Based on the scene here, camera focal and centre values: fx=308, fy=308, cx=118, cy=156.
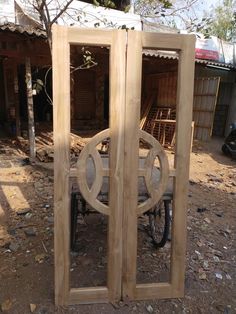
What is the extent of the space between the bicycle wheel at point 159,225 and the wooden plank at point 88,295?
→ 929mm

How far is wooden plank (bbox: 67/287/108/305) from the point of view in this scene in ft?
7.69

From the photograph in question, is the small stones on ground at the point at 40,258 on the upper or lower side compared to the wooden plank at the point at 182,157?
lower

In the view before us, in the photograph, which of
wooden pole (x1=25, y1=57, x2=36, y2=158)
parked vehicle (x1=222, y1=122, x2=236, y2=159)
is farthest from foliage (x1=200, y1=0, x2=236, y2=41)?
wooden pole (x1=25, y1=57, x2=36, y2=158)

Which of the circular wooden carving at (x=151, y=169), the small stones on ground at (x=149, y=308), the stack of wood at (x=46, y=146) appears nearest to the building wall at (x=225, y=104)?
the stack of wood at (x=46, y=146)

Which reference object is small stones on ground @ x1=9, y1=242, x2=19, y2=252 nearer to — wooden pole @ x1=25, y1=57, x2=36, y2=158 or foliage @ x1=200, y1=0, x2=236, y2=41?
wooden pole @ x1=25, y1=57, x2=36, y2=158

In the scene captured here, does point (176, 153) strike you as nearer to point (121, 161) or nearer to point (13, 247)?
point (121, 161)

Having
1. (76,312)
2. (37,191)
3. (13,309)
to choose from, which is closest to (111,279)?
(76,312)

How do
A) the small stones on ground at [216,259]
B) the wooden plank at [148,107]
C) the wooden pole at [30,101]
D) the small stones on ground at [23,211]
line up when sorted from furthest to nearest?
the wooden plank at [148,107] → the wooden pole at [30,101] → the small stones on ground at [23,211] → the small stones on ground at [216,259]

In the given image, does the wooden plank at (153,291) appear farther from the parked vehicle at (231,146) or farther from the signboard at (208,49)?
the signboard at (208,49)

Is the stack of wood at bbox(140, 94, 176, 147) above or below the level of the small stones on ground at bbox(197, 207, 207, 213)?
above

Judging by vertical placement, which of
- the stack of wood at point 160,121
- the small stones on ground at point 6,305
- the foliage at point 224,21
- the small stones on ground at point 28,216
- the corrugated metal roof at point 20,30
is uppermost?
the foliage at point 224,21

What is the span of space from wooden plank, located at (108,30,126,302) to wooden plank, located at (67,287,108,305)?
0.05 meters

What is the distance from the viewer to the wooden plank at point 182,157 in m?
2.15

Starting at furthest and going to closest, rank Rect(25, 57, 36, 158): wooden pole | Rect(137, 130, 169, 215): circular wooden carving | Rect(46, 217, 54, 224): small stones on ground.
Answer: Rect(25, 57, 36, 158): wooden pole
Rect(46, 217, 54, 224): small stones on ground
Rect(137, 130, 169, 215): circular wooden carving
